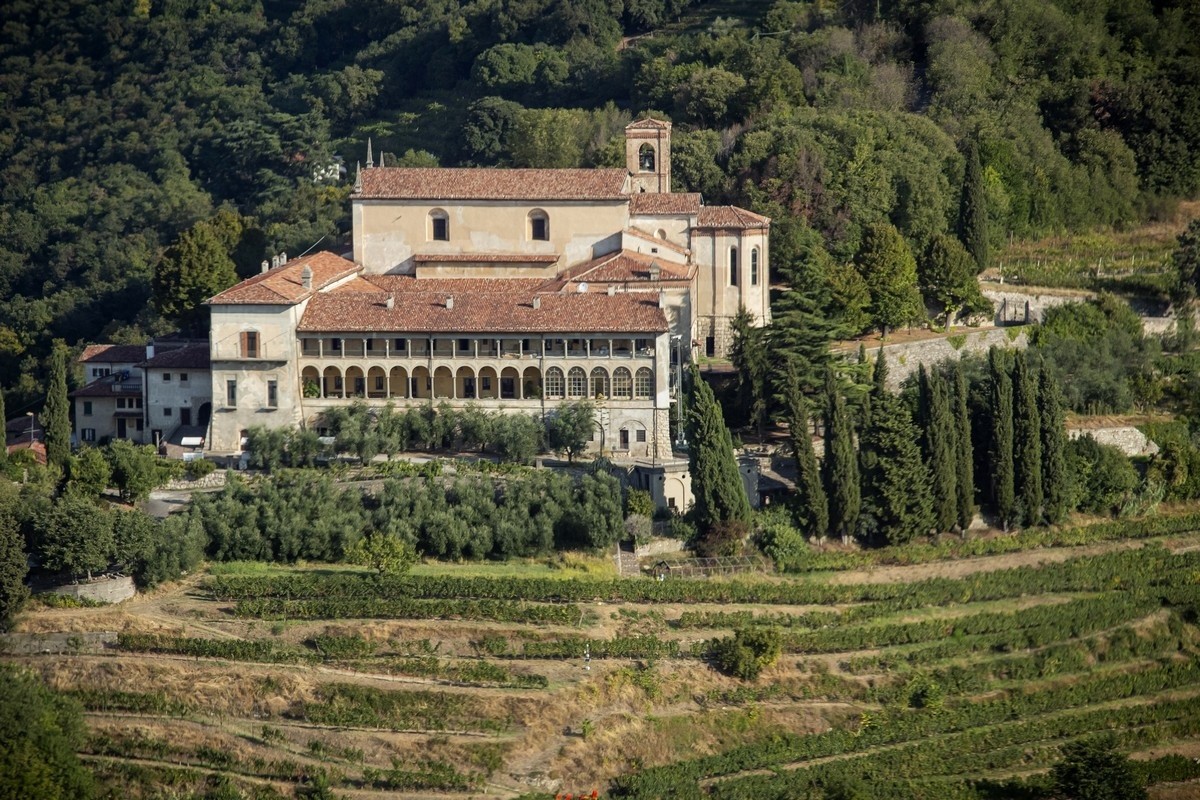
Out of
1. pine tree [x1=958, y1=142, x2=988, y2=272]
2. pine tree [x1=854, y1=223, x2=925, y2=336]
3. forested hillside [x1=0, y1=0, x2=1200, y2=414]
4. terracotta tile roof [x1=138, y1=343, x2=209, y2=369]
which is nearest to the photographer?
terracotta tile roof [x1=138, y1=343, x2=209, y2=369]

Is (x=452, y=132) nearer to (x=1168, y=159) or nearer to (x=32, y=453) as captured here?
(x=1168, y=159)

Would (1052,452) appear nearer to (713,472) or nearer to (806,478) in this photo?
(806,478)

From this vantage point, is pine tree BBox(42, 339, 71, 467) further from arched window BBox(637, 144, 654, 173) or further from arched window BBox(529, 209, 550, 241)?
arched window BBox(637, 144, 654, 173)

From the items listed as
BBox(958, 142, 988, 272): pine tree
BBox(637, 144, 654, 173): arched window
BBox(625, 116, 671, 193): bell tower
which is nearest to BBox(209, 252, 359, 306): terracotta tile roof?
BBox(625, 116, 671, 193): bell tower

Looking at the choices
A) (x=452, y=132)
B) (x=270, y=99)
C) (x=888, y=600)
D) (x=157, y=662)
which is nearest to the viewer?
(x=157, y=662)

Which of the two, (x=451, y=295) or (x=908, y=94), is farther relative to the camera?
(x=908, y=94)

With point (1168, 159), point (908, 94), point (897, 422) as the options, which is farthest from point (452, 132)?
point (897, 422)
